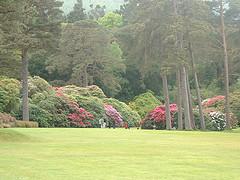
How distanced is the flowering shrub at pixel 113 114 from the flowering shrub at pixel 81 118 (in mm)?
3674

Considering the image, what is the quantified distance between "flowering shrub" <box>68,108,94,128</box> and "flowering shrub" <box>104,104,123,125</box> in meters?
3.67

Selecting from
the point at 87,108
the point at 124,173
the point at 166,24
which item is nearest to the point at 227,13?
the point at 166,24

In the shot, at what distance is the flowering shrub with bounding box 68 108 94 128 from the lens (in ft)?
143

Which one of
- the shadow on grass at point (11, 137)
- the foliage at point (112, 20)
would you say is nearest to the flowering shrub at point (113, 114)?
the shadow on grass at point (11, 137)

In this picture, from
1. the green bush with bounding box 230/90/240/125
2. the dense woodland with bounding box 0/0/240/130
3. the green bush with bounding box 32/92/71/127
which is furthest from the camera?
the green bush with bounding box 230/90/240/125

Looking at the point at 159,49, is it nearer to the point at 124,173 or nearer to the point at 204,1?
the point at 204,1

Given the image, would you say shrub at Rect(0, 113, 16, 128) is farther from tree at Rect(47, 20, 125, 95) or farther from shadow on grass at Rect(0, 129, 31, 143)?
tree at Rect(47, 20, 125, 95)

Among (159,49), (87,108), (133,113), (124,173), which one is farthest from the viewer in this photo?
(133,113)

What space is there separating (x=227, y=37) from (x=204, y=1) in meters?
3.21

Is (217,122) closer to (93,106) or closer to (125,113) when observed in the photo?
(93,106)

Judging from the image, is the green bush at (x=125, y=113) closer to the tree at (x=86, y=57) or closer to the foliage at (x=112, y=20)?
the tree at (x=86, y=57)

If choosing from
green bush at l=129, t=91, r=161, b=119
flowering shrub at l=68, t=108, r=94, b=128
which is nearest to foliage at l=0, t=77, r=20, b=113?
flowering shrub at l=68, t=108, r=94, b=128

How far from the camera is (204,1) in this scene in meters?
38.1

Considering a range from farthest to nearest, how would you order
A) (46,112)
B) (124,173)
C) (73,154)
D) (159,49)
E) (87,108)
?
(87,108)
(46,112)
(159,49)
(73,154)
(124,173)
